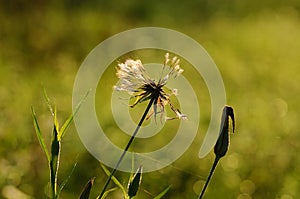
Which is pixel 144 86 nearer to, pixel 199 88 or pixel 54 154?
pixel 54 154

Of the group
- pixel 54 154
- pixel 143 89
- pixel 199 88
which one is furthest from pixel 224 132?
pixel 199 88

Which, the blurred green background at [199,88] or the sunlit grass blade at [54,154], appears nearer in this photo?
the sunlit grass blade at [54,154]

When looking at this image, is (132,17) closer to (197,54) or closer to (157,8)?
(157,8)

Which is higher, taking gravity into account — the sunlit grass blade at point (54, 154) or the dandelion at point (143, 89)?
the dandelion at point (143, 89)

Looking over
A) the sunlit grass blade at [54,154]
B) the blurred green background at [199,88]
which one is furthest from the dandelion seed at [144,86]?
the blurred green background at [199,88]

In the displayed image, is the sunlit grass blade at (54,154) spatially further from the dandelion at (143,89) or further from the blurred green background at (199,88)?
the blurred green background at (199,88)

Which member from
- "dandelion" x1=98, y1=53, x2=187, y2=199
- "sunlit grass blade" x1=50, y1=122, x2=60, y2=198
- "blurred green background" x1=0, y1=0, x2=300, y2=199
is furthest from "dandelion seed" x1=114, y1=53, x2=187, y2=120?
"blurred green background" x1=0, y1=0, x2=300, y2=199

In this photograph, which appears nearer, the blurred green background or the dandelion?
the dandelion

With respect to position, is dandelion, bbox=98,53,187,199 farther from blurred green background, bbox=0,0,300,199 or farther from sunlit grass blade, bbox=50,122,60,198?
blurred green background, bbox=0,0,300,199
